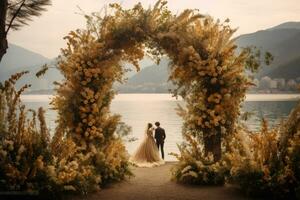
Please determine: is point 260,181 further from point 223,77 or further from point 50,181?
point 50,181

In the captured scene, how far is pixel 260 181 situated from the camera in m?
8.64

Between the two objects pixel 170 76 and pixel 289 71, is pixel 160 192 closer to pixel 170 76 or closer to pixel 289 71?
pixel 170 76

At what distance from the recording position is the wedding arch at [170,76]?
1027cm

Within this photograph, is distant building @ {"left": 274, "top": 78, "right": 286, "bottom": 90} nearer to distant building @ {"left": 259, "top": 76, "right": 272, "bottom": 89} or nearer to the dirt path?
distant building @ {"left": 259, "top": 76, "right": 272, "bottom": 89}

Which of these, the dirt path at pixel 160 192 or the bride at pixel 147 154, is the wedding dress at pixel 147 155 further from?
the dirt path at pixel 160 192

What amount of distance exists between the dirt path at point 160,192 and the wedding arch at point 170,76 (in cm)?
74

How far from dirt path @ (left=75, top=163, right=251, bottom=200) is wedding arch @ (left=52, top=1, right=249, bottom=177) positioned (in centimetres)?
74

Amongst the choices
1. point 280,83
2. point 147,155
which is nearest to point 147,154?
point 147,155

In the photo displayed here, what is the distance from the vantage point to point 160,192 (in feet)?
31.2

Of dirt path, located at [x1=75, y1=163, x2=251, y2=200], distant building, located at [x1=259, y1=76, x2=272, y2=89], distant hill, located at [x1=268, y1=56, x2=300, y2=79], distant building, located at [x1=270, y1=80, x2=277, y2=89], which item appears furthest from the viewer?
distant building, located at [x1=259, y1=76, x2=272, y2=89]

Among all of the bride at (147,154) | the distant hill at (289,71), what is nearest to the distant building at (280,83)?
the distant hill at (289,71)

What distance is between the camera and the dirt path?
29.5 ft

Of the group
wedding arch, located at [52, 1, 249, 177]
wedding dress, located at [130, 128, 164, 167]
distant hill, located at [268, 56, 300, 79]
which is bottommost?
wedding dress, located at [130, 128, 164, 167]

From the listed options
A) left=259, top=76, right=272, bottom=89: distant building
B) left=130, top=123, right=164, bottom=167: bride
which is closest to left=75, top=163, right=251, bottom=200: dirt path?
left=130, top=123, right=164, bottom=167: bride
